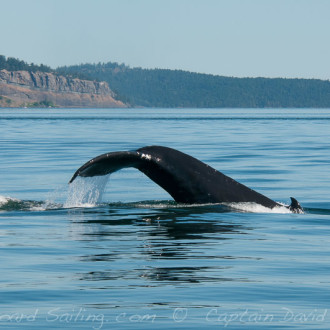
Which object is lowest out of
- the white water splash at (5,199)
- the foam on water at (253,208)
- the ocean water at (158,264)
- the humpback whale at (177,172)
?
the white water splash at (5,199)

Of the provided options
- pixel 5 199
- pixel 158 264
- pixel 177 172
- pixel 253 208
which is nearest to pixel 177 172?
pixel 177 172

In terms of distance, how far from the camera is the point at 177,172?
11938 mm

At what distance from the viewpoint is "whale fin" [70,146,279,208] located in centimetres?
1143

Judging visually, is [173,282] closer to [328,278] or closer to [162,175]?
[328,278]

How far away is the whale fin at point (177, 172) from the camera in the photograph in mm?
11430

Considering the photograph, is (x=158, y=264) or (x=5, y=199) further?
(x=5, y=199)

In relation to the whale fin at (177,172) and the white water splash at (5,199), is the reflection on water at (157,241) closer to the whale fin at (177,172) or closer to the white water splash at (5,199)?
the whale fin at (177,172)

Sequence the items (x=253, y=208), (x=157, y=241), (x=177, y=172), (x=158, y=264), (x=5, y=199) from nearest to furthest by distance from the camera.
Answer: (x=158, y=264), (x=157, y=241), (x=177, y=172), (x=253, y=208), (x=5, y=199)

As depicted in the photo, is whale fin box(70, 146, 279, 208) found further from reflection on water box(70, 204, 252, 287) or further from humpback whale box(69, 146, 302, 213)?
reflection on water box(70, 204, 252, 287)

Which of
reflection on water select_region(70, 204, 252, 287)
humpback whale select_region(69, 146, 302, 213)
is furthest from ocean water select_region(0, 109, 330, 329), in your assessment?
humpback whale select_region(69, 146, 302, 213)

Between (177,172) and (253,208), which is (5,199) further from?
(177,172)

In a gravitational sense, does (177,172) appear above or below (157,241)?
above

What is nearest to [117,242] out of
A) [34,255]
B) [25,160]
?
[34,255]

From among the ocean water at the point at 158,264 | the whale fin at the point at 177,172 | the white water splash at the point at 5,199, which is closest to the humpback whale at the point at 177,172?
the whale fin at the point at 177,172
